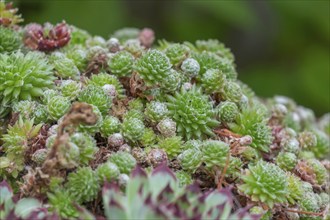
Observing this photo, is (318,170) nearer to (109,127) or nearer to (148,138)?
(148,138)

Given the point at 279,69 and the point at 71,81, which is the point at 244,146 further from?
the point at 279,69

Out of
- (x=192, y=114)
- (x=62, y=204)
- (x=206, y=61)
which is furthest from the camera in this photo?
(x=206, y=61)

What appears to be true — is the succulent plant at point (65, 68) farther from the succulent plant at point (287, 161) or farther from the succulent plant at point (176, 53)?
the succulent plant at point (287, 161)

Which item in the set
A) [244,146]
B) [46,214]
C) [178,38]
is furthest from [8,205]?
[178,38]

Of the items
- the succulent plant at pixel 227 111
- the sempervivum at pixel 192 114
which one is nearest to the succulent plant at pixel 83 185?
the sempervivum at pixel 192 114

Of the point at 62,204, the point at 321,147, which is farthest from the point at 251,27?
the point at 62,204

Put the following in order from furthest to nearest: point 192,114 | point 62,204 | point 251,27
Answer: point 251,27 → point 192,114 → point 62,204
